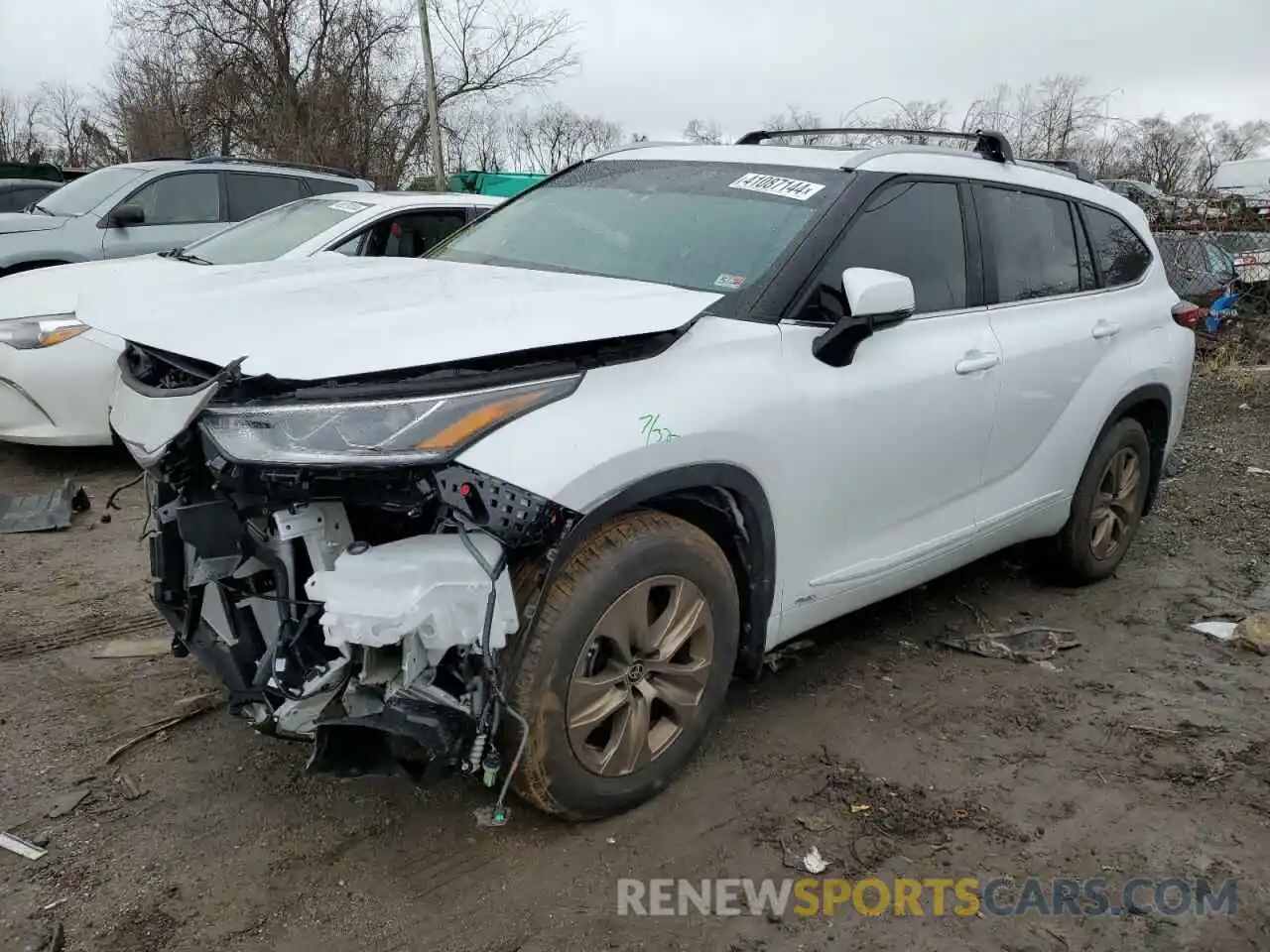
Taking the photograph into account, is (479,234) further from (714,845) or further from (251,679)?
(714,845)

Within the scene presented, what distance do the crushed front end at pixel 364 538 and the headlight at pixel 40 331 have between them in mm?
3391

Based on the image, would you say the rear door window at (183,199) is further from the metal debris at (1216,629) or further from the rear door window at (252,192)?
the metal debris at (1216,629)

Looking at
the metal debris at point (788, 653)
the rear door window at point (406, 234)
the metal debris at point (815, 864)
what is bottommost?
the metal debris at point (815, 864)

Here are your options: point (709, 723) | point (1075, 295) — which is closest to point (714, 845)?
point (709, 723)

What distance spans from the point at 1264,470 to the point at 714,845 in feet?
18.8

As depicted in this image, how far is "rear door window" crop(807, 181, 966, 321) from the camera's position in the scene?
10.4 ft

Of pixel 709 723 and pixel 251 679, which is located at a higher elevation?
pixel 251 679

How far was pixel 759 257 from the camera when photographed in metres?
3.14

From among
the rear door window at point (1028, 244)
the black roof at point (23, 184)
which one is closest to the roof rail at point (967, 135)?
the rear door window at point (1028, 244)

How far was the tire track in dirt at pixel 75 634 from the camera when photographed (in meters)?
3.76

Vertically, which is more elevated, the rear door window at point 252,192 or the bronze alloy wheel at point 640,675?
the rear door window at point 252,192

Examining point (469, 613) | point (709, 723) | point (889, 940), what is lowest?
point (889, 940)

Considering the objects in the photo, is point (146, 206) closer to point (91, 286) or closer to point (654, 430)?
point (91, 286)

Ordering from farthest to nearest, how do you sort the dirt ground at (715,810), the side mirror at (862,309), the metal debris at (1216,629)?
the metal debris at (1216,629)
the side mirror at (862,309)
the dirt ground at (715,810)
